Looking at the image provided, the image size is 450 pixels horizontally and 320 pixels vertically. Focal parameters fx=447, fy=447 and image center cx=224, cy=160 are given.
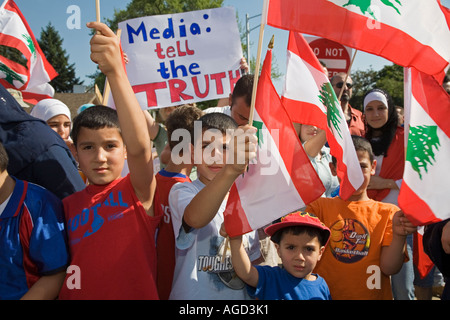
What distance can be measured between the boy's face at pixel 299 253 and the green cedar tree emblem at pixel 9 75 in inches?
140

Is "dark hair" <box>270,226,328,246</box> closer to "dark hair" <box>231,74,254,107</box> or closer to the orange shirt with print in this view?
the orange shirt with print

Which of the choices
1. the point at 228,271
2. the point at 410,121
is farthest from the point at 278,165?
the point at 410,121

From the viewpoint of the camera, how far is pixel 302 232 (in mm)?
2650

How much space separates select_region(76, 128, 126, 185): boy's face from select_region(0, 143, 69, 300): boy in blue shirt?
11.0 inches

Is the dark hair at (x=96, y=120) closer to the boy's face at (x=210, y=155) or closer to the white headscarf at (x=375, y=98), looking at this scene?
the boy's face at (x=210, y=155)

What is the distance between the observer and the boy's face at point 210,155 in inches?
97.8

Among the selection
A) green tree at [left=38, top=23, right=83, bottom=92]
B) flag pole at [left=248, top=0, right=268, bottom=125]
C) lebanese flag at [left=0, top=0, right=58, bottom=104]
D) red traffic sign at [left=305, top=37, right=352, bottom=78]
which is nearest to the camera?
flag pole at [left=248, top=0, right=268, bottom=125]

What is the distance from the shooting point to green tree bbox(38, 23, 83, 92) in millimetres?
63562

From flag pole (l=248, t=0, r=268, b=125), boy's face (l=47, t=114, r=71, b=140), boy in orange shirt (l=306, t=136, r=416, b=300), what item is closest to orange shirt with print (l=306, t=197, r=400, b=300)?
boy in orange shirt (l=306, t=136, r=416, b=300)

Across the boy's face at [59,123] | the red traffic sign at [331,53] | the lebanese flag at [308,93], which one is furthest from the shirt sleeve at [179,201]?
the red traffic sign at [331,53]

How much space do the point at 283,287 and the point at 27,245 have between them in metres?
1.35

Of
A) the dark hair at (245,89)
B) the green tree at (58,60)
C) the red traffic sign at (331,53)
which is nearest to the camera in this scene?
the dark hair at (245,89)

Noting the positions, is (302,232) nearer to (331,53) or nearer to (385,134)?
(385,134)

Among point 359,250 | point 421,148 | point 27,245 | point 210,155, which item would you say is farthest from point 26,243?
point 421,148
